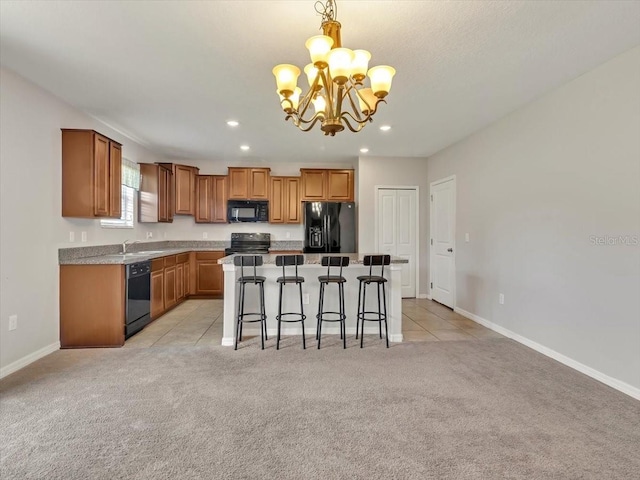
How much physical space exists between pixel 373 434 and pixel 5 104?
3.81 metres

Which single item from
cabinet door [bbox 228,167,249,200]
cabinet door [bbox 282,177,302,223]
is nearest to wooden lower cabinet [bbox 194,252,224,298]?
cabinet door [bbox 228,167,249,200]

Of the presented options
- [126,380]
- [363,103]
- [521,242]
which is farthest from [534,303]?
[126,380]

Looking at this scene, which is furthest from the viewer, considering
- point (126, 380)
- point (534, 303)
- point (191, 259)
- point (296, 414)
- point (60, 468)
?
point (191, 259)

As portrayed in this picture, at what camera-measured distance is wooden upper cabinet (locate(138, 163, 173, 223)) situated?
5.16 metres

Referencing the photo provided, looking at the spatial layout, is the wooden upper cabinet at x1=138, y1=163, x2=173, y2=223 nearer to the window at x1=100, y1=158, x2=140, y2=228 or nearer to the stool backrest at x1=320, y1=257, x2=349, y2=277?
the window at x1=100, y1=158, x2=140, y2=228

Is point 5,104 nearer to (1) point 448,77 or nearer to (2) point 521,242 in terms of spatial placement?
(1) point 448,77

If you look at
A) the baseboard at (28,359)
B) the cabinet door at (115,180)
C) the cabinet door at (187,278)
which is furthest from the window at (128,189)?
the baseboard at (28,359)

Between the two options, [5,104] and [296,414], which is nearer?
[296,414]

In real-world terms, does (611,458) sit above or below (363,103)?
below

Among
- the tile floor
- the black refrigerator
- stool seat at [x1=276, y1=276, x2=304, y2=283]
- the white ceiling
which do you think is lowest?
the tile floor

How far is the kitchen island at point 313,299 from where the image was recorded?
3.59m

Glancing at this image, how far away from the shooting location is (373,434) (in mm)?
1981

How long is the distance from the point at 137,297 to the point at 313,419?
8.92ft

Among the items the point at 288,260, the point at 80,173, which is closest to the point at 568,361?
the point at 288,260
